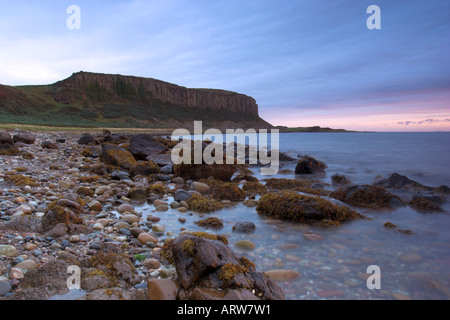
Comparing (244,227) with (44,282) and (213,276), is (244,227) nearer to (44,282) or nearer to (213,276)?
(213,276)

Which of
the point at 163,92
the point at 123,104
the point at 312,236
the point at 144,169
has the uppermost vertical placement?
the point at 163,92

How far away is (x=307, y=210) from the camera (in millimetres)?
6086

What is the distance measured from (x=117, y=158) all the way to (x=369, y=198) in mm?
9952

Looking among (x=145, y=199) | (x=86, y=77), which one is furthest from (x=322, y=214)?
(x=86, y=77)

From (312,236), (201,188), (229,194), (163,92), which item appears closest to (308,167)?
(229,194)

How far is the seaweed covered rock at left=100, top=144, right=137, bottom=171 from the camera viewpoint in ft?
38.3

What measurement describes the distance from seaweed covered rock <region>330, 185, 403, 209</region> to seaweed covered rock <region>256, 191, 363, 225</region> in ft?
4.14

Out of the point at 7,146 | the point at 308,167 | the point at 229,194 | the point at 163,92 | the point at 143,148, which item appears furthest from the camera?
the point at 163,92

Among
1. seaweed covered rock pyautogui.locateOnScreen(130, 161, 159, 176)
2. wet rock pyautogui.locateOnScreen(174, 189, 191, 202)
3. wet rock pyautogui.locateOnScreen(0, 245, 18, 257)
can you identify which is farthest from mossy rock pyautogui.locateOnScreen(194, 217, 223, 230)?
seaweed covered rock pyautogui.locateOnScreen(130, 161, 159, 176)

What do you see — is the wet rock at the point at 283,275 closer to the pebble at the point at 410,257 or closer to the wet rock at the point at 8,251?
the pebble at the point at 410,257

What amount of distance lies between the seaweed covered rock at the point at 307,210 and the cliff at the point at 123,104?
175 feet

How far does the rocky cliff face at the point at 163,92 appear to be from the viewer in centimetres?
10181

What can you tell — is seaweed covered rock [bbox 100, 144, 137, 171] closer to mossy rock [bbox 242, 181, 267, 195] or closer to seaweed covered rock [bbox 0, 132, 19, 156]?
seaweed covered rock [bbox 0, 132, 19, 156]
